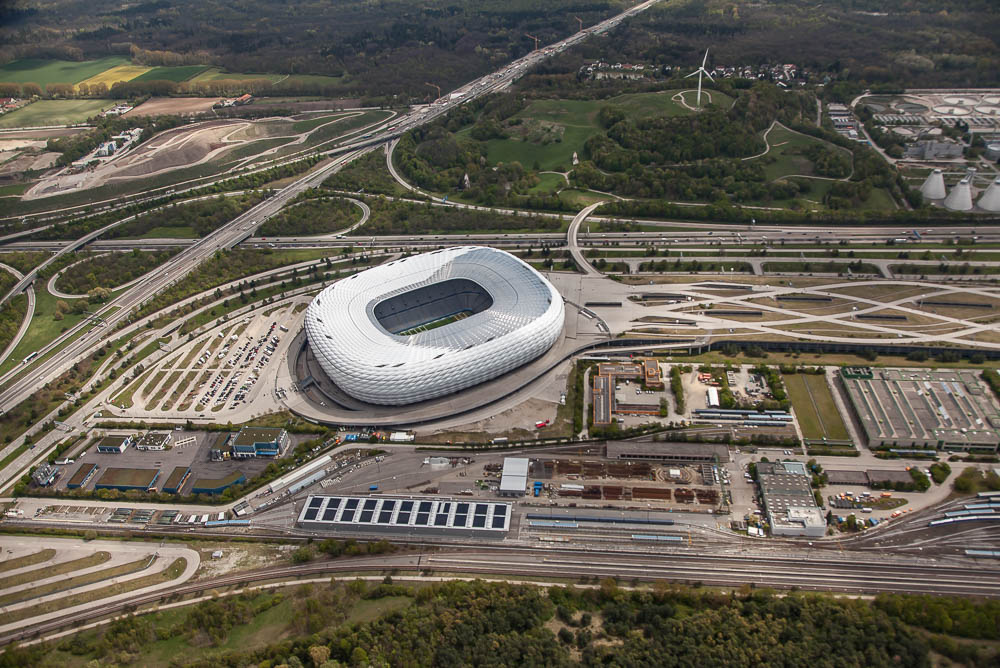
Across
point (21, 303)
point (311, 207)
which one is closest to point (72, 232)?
point (21, 303)

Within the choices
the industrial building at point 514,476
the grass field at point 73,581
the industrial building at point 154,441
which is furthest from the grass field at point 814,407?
the industrial building at point 154,441

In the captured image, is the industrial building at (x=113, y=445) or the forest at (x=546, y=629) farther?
the industrial building at (x=113, y=445)

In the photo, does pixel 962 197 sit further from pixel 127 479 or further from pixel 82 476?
pixel 82 476

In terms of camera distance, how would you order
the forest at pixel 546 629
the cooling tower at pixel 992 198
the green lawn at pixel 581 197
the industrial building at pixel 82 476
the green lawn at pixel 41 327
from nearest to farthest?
the forest at pixel 546 629 < the industrial building at pixel 82 476 < the green lawn at pixel 41 327 < the cooling tower at pixel 992 198 < the green lawn at pixel 581 197

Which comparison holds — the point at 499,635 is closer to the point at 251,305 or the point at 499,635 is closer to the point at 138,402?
the point at 138,402

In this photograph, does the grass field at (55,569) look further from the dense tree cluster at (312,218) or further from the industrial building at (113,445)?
the dense tree cluster at (312,218)

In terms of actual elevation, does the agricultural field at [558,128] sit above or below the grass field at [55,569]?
above

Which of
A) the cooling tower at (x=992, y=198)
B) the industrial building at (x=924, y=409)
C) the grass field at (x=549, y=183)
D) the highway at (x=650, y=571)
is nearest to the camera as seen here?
the highway at (x=650, y=571)
